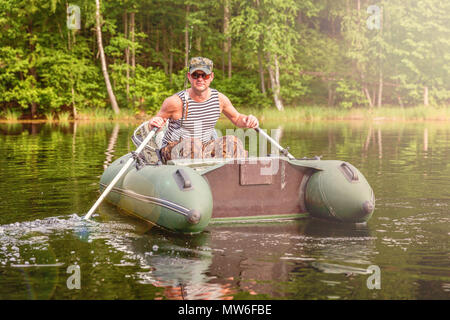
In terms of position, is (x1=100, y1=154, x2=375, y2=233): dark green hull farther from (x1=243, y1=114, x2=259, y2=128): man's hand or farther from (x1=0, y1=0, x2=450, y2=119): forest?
(x1=0, y1=0, x2=450, y2=119): forest

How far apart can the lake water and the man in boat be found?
95 cm

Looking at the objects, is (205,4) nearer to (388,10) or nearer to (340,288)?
(388,10)

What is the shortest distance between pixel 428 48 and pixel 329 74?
5.55 m

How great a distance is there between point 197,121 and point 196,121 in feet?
0.04

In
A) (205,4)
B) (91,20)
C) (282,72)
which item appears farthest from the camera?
(282,72)

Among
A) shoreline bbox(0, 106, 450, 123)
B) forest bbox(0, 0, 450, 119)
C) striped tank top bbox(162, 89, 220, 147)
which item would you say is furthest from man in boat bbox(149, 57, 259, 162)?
forest bbox(0, 0, 450, 119)

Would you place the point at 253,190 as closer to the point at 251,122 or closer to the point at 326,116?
the point at 251,122

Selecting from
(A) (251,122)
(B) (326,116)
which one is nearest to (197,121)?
(A) (251,122)

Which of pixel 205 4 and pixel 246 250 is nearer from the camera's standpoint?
pixel 246 250

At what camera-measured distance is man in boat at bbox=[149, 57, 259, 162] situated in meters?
7.40

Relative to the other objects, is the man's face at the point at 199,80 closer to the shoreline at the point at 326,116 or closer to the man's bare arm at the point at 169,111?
the man's bare arm at the point at 169,111

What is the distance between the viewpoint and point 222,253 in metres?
5.80

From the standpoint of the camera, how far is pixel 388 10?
123 ft
